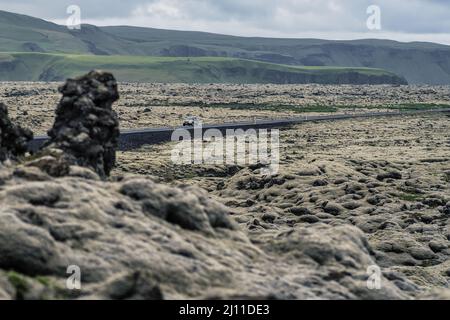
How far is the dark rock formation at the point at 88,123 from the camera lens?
37.0 metres

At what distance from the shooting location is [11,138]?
37.9 meters

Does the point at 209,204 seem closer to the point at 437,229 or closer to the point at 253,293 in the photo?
A: the point at 253,293

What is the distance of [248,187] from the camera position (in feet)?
258

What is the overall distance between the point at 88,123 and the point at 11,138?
11.9 feet

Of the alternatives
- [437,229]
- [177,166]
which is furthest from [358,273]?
[177,166]
